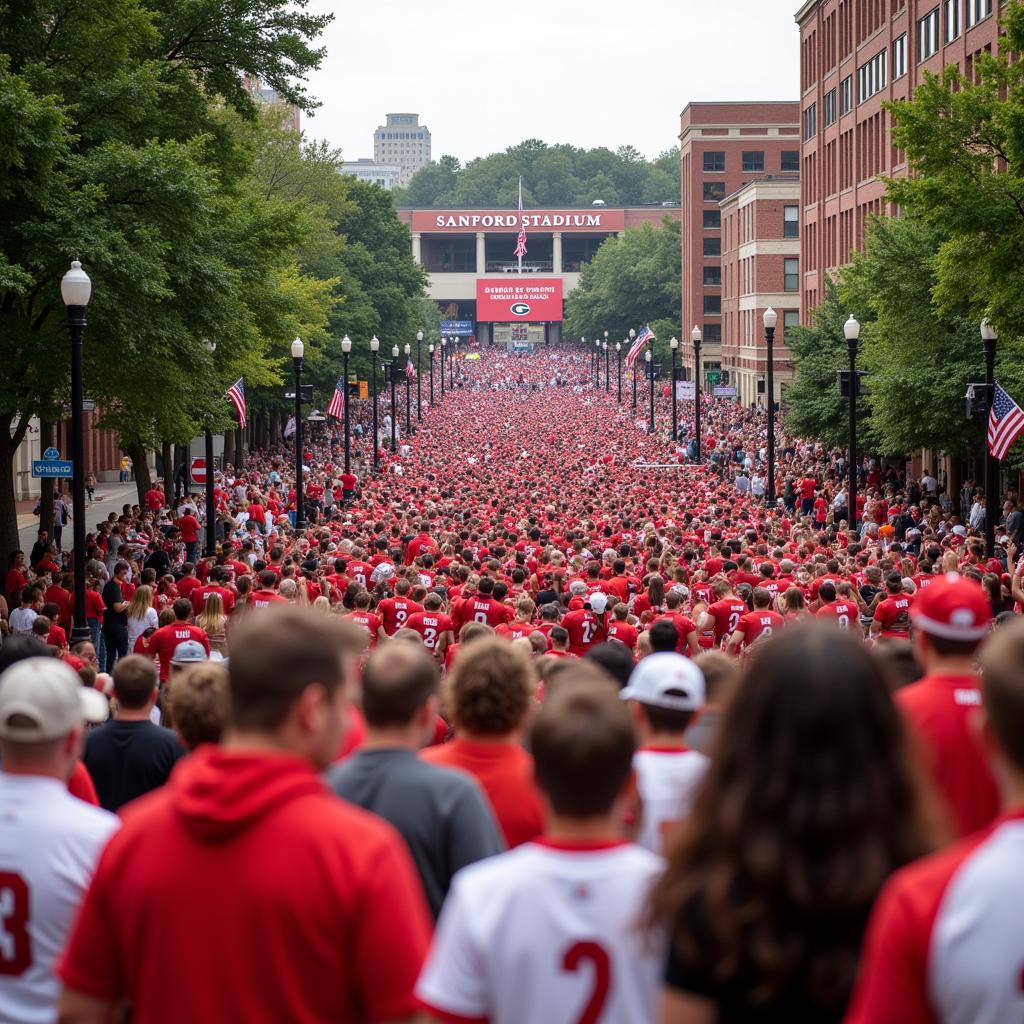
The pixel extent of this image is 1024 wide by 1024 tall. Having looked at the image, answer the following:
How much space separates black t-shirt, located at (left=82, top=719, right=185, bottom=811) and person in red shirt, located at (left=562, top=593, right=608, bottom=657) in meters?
8.09

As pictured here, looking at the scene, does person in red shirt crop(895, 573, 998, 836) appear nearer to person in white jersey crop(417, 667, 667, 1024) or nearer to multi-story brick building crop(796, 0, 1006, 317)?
person in white jersey crop(417, 667, 667, 1024)

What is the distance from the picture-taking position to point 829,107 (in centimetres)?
7956

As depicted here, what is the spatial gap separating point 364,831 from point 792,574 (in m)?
15.5

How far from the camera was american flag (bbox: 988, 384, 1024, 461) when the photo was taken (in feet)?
83.5

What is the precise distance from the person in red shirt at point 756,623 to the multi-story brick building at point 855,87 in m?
36.3

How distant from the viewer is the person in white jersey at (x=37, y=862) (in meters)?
4.59

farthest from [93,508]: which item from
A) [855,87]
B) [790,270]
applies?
[790,270]

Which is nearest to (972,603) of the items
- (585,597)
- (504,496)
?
(585,597)

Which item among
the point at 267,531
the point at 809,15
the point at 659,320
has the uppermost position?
the point at 809,15

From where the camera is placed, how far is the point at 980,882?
3.10 metres

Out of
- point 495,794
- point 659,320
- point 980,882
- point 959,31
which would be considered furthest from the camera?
point 659,320

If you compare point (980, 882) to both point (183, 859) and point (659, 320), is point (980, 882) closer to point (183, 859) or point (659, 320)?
point (183, 859)

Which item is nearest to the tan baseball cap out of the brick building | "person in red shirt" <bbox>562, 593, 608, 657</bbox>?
"person in red shirt" <bbox>562, 593, 608, 657</bbox>

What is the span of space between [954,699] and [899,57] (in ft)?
201
